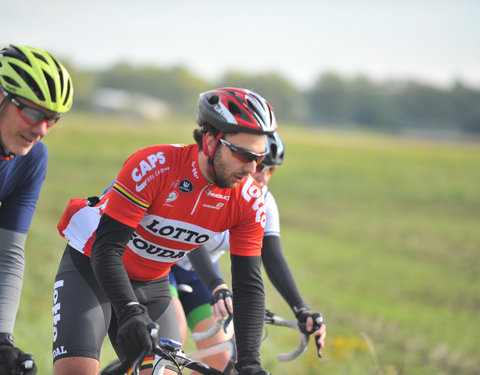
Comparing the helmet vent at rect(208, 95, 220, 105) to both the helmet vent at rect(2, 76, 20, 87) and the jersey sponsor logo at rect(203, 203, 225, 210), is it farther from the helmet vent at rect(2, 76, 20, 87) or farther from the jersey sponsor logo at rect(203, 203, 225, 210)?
the helmet vent at rect(2, 76, 20, 87)

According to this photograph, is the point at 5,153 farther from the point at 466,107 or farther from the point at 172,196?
the point at 466,107

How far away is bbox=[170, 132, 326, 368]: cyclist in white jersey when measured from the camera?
467 centimetres

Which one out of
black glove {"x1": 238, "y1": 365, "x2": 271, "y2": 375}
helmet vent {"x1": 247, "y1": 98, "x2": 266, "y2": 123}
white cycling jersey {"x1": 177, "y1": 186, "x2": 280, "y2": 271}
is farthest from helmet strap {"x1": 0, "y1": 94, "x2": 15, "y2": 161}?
white cycling jersey {"x1": 177, "y1": 186, "x2": 280, "y2": 271}

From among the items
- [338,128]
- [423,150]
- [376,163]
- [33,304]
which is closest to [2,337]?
[33,304]

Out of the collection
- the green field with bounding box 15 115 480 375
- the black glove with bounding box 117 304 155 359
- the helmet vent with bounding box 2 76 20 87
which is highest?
the helmet vent with bounding box 2 76 20 87

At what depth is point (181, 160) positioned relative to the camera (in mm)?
3803

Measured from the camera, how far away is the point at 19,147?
3297 mm

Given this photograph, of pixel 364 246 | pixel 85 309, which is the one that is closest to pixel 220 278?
pixel 85 309

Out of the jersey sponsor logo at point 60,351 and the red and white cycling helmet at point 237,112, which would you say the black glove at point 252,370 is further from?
the red and white cycling helmet at point 237,112

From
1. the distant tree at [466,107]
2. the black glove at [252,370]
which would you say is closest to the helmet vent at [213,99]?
the black glove at [252,370]

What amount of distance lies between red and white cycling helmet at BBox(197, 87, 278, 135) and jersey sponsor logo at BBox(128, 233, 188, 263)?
2.88 ft

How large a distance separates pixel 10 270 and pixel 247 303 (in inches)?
57.2

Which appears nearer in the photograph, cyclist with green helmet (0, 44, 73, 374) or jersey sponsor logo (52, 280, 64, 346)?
cyclist with green helmet (0, 44, 73, 374)

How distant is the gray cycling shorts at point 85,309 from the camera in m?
3.65
